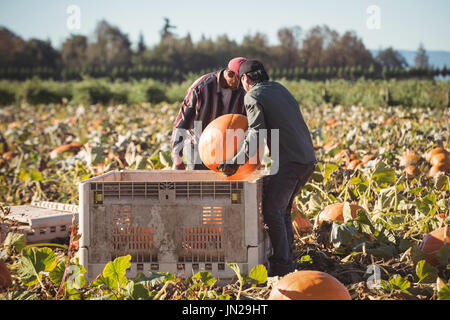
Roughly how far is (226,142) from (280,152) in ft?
1.13

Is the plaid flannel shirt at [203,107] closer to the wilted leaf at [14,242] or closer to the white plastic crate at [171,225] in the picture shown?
the white plastic crate at [171,225]

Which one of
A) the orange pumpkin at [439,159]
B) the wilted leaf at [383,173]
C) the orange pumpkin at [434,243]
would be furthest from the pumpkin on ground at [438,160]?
the orange pumpkin at [434,243]

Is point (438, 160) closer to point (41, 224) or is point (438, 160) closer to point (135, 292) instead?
point (41, 224)

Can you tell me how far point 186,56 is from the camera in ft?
193

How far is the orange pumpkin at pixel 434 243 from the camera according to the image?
3100mm

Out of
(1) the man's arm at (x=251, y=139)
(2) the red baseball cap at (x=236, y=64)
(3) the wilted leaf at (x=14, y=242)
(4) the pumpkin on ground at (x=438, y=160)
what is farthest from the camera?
(4) the pumpkin on ground at (x=438, y=160)

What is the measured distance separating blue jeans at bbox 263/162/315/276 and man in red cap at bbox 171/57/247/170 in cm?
89

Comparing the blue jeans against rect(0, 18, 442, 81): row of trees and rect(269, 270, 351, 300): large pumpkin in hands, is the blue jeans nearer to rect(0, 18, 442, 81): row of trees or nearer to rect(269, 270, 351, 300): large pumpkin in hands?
rect(269, 270, 351, 300): large pumpkin in hands

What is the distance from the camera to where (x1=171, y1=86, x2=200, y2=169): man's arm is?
12.4ft

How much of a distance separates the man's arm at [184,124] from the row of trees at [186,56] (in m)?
32.9

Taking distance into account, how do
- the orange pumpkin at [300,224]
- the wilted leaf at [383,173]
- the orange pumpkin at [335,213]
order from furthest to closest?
the wilted leaf at [383,173] → the orange pumpkin at [300,224] → the orange pumpkin at [335,213]

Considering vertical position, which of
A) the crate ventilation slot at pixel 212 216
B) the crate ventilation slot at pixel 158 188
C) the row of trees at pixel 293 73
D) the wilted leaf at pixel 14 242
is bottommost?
the wilted leaf at pixel 14 242

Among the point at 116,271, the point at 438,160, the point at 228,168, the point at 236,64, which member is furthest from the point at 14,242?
the point at 438,160

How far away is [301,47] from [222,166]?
5005cm
